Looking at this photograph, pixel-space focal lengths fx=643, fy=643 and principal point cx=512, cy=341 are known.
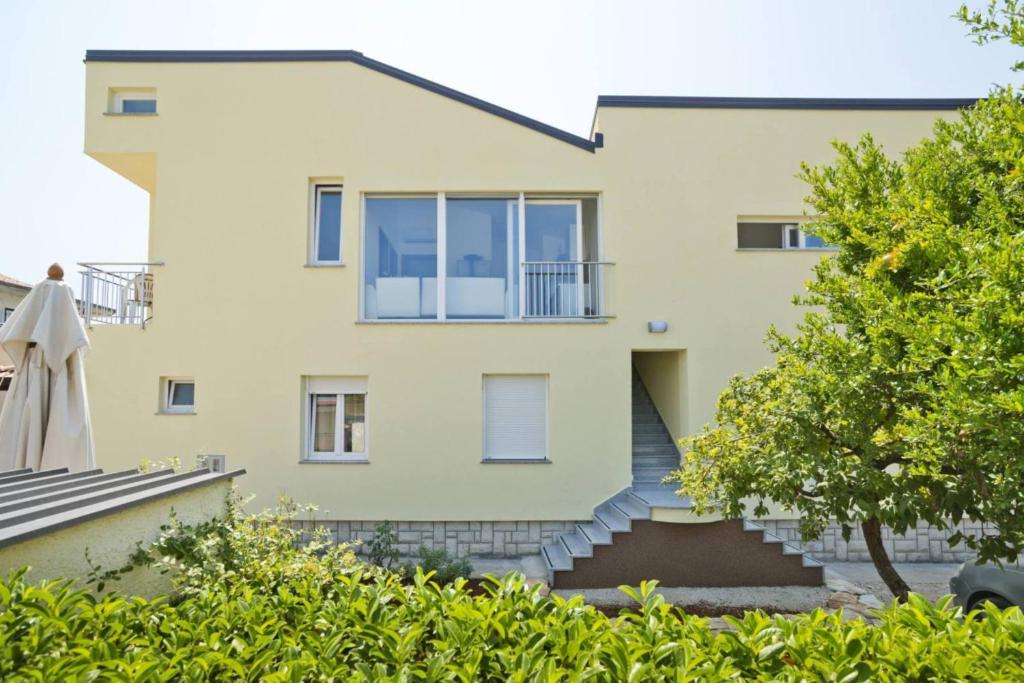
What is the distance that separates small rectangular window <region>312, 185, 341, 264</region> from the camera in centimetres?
1030

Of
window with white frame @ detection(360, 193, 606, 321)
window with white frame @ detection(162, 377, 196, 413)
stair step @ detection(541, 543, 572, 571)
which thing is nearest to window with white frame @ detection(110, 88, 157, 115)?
window with white frame @ detection(360, 193, 606, 321)

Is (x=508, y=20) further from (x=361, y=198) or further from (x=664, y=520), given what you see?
(x=664, y=520)

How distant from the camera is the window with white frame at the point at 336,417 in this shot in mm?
9938

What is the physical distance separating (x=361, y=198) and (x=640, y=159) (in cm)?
445

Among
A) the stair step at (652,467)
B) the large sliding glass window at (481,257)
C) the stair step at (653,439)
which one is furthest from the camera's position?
the stair step at (653,439)

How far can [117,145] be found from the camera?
33.1 ft

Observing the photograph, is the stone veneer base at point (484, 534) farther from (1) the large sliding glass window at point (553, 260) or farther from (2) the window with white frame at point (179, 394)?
(1) the large sliding glass window at point (553, 260)

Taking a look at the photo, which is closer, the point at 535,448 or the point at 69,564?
the point at 69,564

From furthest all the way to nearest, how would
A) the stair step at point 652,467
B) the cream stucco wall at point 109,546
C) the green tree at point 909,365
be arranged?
the stair step at point 652,467
the cream stucco wall at point 109,546
the green tree at point 909,365

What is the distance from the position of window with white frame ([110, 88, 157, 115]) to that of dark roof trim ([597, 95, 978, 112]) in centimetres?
728

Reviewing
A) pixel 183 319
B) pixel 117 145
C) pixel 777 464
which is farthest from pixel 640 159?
pixel 117 145

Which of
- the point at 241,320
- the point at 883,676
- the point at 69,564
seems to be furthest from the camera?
the point at 241,320

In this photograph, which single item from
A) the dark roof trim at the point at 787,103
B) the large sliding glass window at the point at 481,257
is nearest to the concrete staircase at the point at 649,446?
the large sliding glass window at the point at 481,257

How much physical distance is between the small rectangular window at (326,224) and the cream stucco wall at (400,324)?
0.34m
